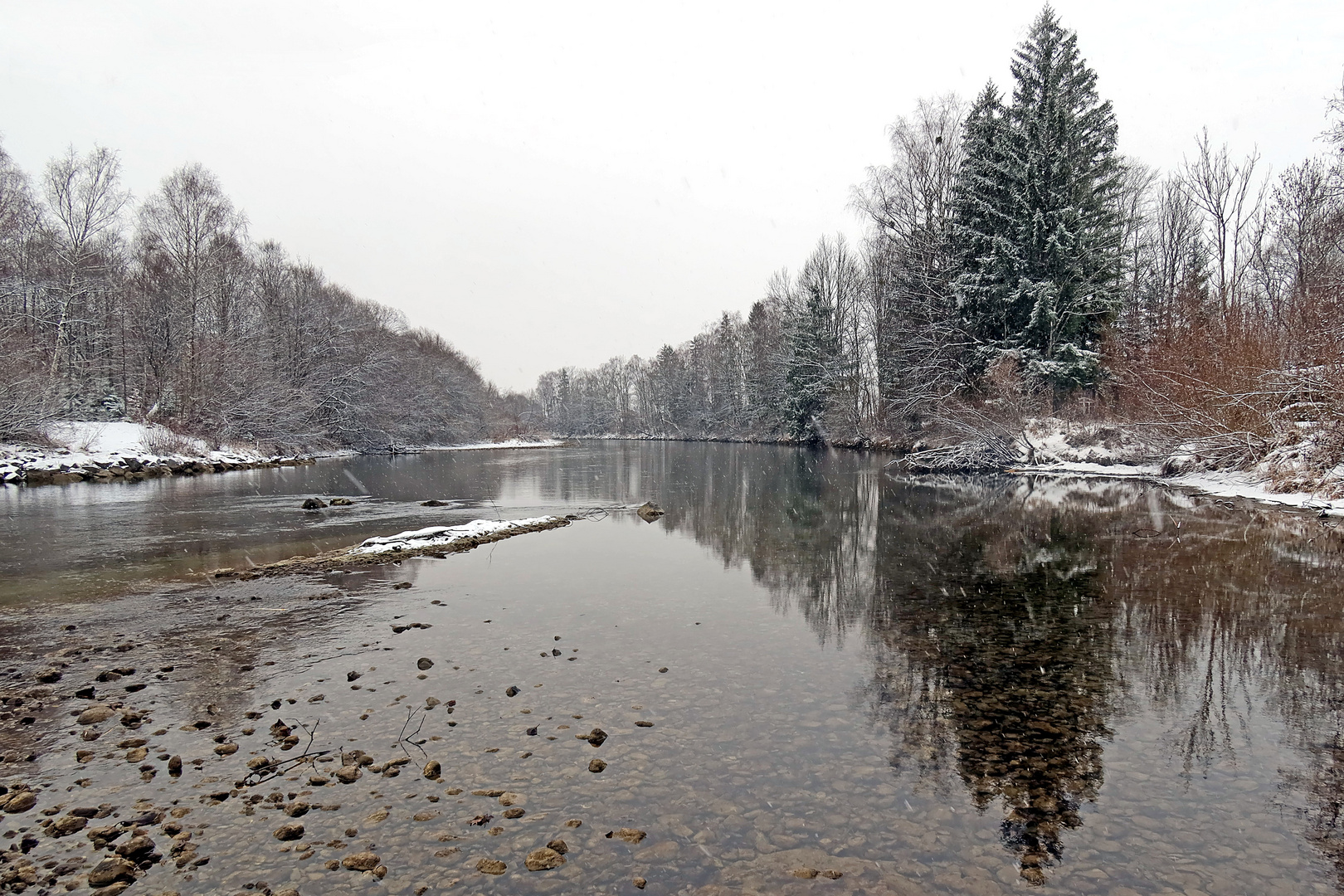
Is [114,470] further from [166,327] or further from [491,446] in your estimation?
[491,446]

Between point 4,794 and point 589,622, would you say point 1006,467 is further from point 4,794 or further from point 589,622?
point 4,794

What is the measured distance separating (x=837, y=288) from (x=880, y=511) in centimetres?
4854

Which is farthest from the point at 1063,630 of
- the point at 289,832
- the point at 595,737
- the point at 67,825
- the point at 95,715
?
the point at 95,715

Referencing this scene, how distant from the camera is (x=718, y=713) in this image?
589 centimetres

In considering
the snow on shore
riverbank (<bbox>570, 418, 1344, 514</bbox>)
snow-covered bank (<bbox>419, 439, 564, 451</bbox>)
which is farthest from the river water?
snow-covered bank (<bbox>419, 439, 564, 451</bbox>)

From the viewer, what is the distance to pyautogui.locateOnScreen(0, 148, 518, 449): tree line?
34.0 m

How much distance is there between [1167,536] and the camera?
550 inches

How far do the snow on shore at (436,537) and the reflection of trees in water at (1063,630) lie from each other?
4.20 m

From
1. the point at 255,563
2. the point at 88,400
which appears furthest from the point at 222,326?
the point at 255,563

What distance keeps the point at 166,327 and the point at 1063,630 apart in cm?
4923

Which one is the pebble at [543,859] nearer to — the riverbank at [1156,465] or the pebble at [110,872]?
the pebble at [110,872]

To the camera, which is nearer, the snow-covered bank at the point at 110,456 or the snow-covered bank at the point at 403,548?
the snow-covered bank at the point at 403,548

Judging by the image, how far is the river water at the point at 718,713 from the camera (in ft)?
12.8

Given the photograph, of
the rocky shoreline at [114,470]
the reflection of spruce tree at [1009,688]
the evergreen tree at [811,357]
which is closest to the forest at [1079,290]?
the evergreen tree at [811,357]
